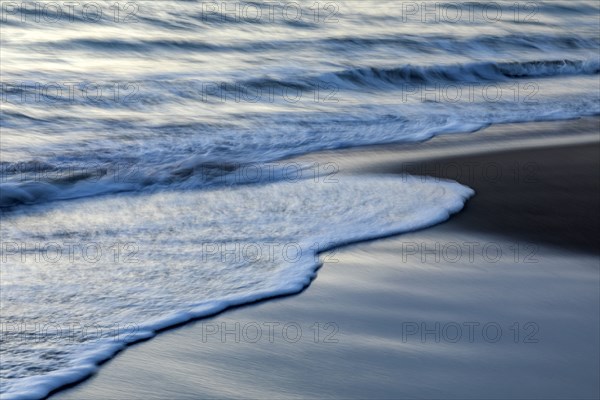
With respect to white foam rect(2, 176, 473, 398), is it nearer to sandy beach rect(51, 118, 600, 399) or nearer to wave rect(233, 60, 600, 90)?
sandy beach rect(51, 118, 600, 399)

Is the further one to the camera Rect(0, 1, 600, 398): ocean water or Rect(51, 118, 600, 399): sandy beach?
Rect(0, 1, 600, 398): ocean water

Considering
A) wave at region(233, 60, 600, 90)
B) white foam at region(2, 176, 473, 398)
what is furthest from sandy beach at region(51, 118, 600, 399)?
wave at region(233, 60, 600, 90)

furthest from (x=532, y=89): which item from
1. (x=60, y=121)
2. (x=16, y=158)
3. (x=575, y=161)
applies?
(x=16, y=158)

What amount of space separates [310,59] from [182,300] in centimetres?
702

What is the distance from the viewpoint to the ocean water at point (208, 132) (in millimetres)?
3842

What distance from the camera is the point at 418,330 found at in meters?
3.54

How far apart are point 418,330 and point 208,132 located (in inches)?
160

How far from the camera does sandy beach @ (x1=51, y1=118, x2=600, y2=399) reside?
306 centimetres

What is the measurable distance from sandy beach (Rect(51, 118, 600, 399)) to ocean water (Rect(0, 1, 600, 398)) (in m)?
0.17

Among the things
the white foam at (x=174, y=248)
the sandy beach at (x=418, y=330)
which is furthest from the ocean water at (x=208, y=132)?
the sandy beach at (x=418, y=330)

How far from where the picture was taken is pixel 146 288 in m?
3.88

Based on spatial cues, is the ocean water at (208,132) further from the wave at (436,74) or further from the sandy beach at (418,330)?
the sandy beach at (418,330)

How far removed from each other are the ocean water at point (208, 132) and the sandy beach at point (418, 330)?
17cm

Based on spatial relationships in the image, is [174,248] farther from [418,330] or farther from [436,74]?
[436,74]
